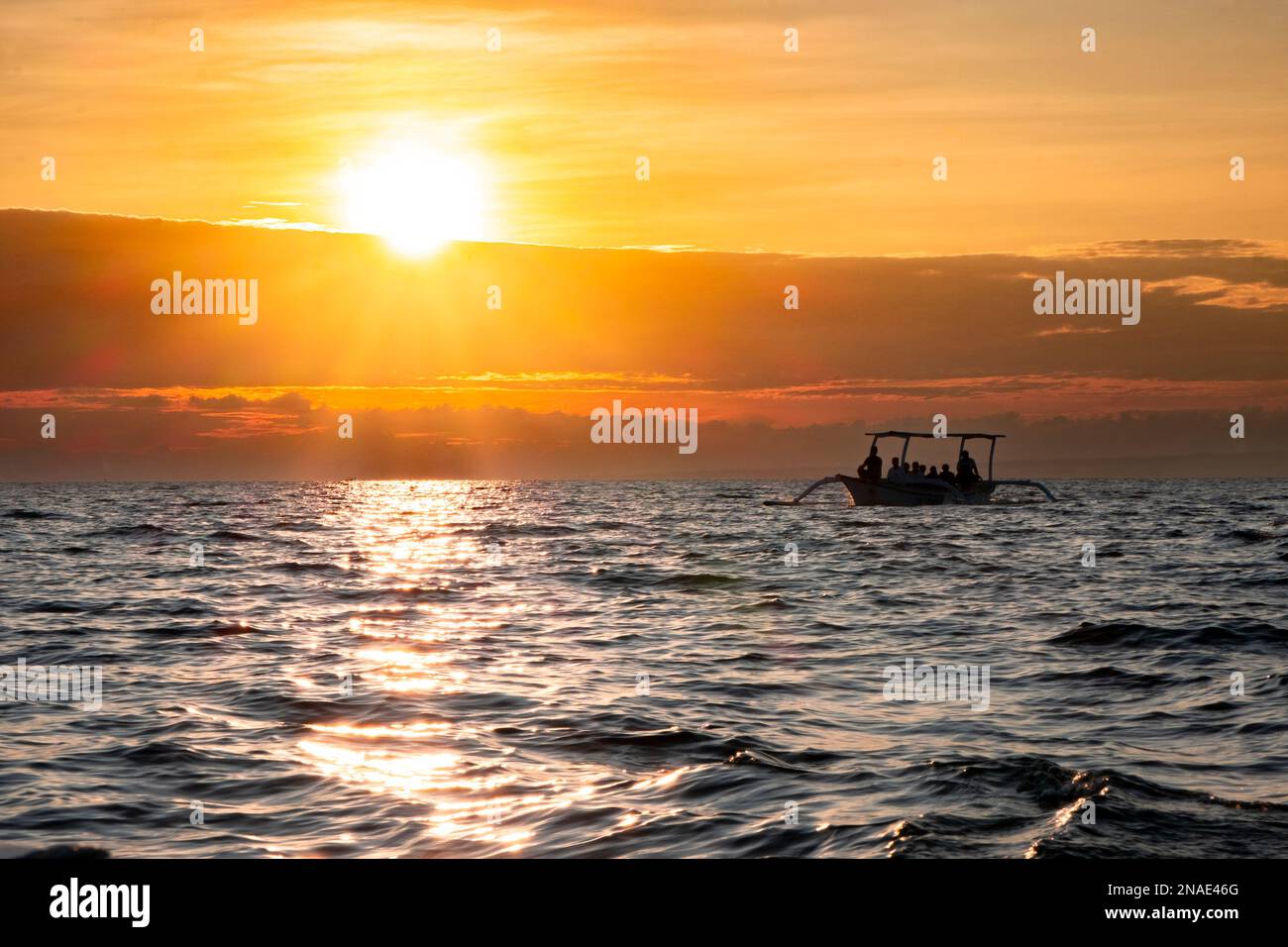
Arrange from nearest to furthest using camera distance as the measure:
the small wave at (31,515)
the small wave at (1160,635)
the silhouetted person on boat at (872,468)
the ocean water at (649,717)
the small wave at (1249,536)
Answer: the ocean water at (649,717)
the small wave at (1160,635)
the small wave at (1249,536)
the silhouetted person on boat at (872,468)
the small wave at (31,515)

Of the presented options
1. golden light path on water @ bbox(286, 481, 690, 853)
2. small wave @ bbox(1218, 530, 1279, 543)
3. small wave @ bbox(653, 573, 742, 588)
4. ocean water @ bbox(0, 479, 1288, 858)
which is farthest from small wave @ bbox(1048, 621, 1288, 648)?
small wave @ bbox(1218, 530, 1279, 543)

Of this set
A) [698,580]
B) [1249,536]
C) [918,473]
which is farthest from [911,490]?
[698,580]

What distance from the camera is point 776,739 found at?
1453 centimetres

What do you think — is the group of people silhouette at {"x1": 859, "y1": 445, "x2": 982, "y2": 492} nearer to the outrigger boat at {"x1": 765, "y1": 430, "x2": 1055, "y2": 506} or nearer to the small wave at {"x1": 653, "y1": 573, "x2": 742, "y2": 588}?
the outrigger boat at {"x1": 765, "y1": 430, "x2": 1055, "y2": 506}

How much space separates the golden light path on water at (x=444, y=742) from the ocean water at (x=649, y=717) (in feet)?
0.18

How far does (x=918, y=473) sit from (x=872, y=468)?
3.07 meters

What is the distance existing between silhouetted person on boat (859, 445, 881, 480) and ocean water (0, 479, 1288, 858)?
4274 centimetres

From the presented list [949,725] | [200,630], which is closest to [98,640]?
[200,630]

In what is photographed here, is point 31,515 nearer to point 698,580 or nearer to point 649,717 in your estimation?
point 698,580

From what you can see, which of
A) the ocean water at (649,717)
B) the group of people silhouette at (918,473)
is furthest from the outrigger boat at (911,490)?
the ocean water at (649,717)

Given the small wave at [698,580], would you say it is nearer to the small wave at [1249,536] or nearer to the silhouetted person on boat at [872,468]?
the small wave at [1249,536]

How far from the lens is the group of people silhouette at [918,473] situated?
81.4 m

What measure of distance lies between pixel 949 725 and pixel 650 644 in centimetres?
873
